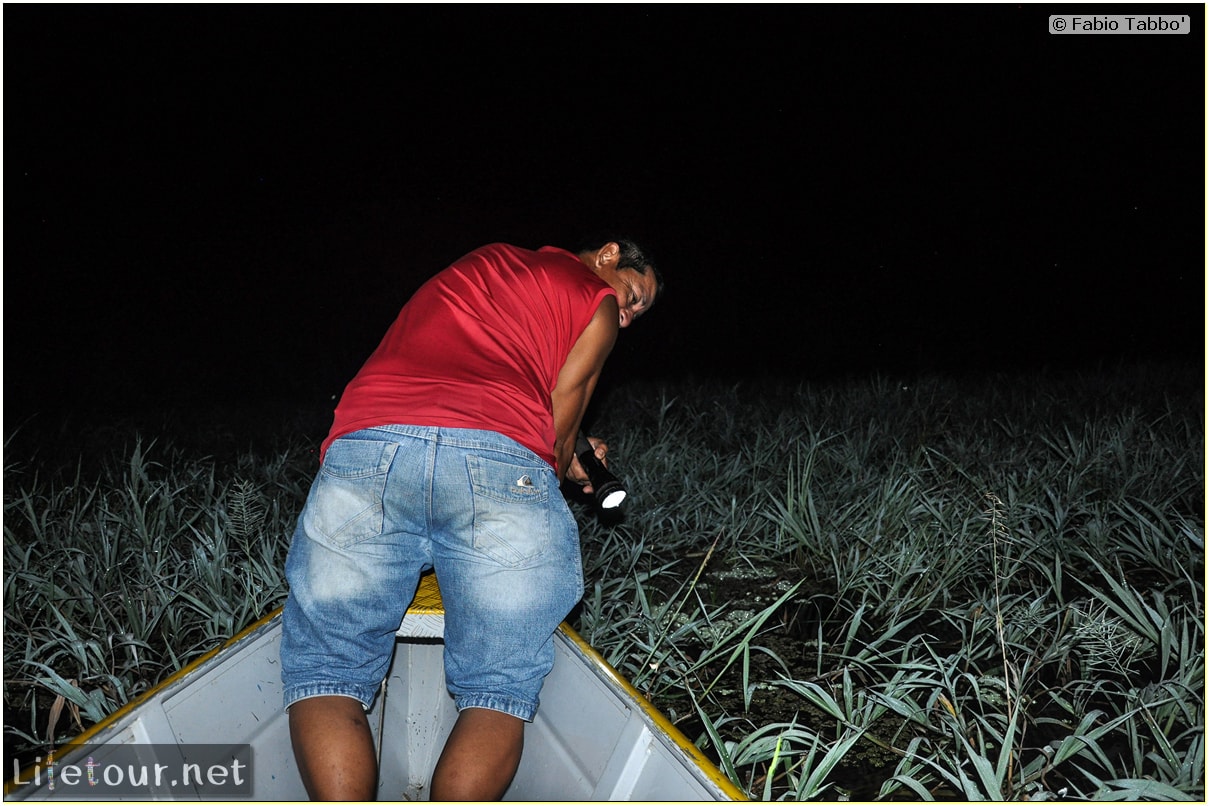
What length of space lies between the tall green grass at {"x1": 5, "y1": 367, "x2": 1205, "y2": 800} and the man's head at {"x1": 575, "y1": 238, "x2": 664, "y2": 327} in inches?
29.5

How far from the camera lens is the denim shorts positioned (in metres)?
1.41

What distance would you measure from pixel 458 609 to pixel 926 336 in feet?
45.5

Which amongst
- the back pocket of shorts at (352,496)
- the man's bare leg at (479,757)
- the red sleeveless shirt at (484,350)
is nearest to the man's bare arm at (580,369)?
the red sleeveless shirt at (484,350)

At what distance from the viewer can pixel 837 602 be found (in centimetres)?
227

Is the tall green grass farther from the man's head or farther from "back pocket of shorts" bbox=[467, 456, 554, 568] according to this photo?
the man's head

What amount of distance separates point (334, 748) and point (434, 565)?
356 mm

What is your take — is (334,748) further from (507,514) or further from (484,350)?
(484,350)

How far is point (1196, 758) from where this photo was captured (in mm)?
1440

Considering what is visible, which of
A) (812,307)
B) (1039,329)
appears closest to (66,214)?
(812,307)

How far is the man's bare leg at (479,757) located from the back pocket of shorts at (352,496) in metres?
0.37

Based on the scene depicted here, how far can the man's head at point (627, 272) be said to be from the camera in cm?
216

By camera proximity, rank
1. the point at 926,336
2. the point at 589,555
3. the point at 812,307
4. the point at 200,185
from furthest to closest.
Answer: the point at 200,185 → the point at 812,307 → the point at 926,336 → the point at 589,555

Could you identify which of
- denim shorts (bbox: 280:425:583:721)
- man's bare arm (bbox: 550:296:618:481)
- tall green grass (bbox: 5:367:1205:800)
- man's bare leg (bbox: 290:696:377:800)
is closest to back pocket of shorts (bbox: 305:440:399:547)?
denim shorts (bbox: 280:425:583:721)

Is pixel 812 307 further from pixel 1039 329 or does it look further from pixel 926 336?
pixel 1039 329
